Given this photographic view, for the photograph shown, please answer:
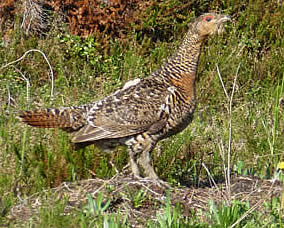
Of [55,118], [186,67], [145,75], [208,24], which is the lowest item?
[55,118]

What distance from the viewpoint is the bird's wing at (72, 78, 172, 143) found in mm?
5062

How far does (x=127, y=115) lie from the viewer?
5.12m

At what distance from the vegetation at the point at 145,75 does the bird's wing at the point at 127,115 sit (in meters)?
0.24

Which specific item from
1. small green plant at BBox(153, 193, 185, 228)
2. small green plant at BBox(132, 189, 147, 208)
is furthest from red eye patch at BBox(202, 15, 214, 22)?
small green plant at BBox(153, 193, 185, 228)

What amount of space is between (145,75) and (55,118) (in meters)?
3.46

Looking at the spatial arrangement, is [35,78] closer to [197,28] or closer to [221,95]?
[221,95]

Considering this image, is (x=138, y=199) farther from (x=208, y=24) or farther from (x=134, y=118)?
(x=208, y=24)

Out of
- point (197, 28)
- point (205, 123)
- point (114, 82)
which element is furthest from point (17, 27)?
point (197, 28)

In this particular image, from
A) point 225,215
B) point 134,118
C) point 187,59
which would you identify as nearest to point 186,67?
point 187,59

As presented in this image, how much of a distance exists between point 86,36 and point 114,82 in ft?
3.19

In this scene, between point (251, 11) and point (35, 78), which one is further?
point (251, 11)

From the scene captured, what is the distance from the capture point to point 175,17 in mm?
9062

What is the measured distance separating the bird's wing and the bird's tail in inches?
2.6

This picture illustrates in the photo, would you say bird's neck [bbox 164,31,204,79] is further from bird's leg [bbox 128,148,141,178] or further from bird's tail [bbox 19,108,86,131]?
bird's tail [bbox 19,108,86,131]
